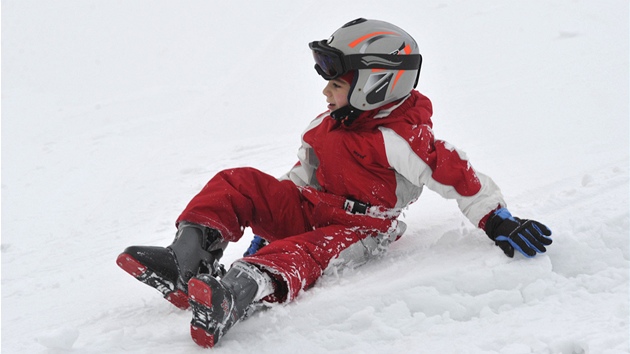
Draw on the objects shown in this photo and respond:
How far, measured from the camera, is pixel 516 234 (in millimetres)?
2736

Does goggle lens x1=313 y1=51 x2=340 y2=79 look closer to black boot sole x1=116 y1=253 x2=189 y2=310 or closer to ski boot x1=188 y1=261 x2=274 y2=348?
ski boot x1=188 y1=261 x2=274 y2=348

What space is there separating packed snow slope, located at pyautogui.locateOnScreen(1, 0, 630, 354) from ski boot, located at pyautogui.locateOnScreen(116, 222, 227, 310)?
177 millimetres

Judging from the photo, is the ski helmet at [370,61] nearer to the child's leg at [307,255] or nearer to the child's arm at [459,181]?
the child's arm at [459,181]

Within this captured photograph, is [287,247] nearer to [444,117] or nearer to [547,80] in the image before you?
[444,117]

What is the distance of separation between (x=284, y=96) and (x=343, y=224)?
4.49 m

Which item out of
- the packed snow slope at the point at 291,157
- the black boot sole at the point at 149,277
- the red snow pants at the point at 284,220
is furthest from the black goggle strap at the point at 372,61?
the black boot sole at the point at 149,277

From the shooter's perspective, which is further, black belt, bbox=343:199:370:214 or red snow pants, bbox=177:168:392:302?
black belt, bbox=343:199:370:214

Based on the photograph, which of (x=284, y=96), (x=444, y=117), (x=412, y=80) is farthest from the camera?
(x=284, y=96)

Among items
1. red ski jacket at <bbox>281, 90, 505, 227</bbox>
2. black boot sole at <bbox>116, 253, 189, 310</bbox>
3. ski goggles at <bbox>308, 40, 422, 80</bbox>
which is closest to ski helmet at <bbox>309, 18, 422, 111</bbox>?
ski goggles at <bbox>308, 40, 422, 80</bbox>

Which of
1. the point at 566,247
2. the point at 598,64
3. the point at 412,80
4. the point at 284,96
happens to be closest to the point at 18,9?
the point at 284,96

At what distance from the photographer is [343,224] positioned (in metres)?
3.19

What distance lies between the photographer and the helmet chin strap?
3.22m

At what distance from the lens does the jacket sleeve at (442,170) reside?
296 cm

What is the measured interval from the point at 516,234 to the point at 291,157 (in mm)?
3036
